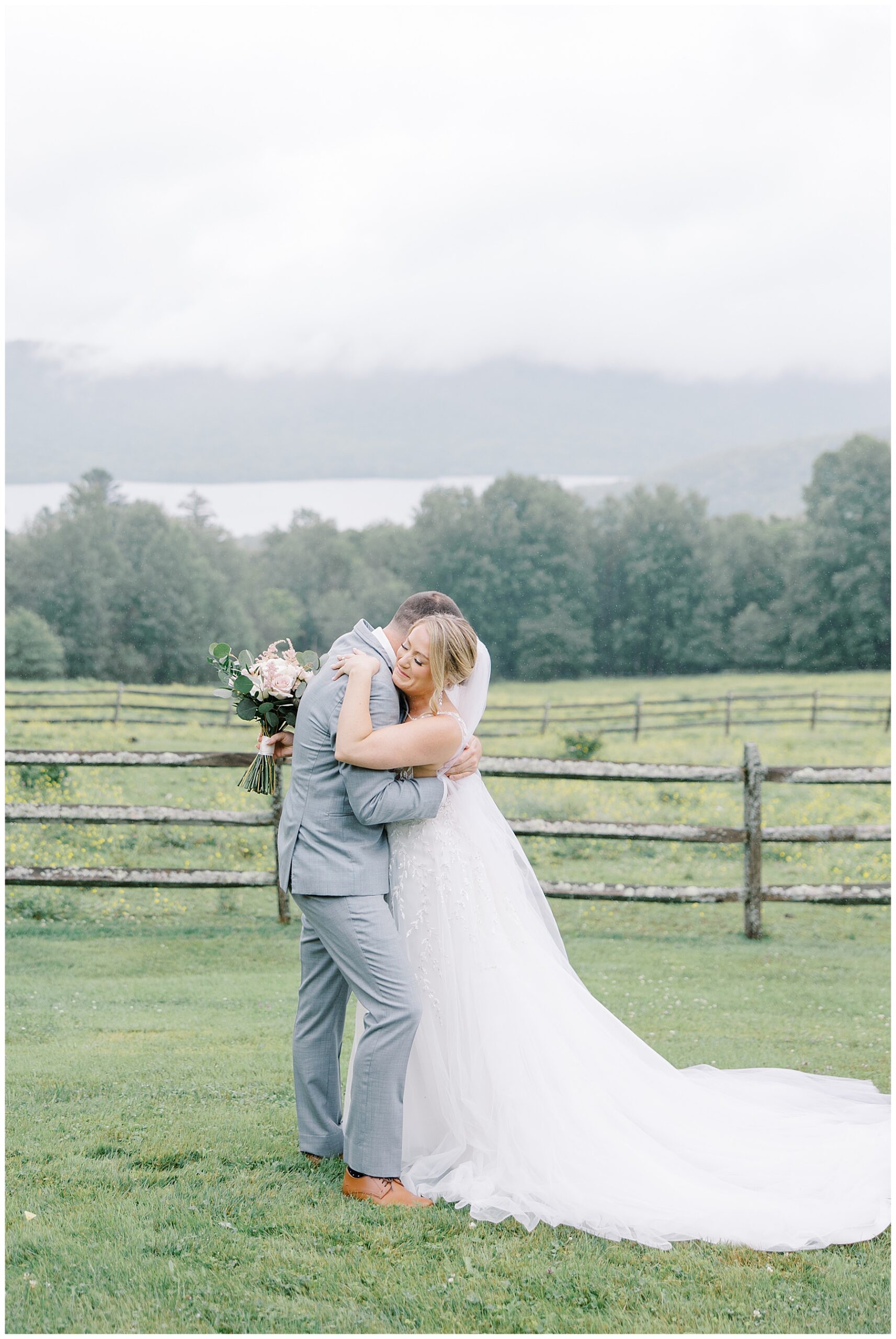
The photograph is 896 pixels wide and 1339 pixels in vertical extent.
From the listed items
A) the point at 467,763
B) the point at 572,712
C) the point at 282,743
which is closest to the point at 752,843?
the point at 467,763

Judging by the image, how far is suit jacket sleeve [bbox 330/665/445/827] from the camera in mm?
3395

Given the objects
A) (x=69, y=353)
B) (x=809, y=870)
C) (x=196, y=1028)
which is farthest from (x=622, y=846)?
(x=69, y=353)

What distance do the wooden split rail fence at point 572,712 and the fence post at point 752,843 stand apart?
50.0 ft

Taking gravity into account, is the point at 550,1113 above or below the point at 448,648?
below

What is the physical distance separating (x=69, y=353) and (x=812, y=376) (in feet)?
171

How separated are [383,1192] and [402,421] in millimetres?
68002

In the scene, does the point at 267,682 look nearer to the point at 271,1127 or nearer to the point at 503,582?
the point at 271,1127

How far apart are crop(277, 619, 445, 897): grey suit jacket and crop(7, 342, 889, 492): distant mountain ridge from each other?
41.7 m

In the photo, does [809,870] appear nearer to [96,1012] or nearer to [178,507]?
[96,1012]

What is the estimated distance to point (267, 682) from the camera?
3.74m

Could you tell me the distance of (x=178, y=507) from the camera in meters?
40.1

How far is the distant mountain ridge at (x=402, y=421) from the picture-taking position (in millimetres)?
52062

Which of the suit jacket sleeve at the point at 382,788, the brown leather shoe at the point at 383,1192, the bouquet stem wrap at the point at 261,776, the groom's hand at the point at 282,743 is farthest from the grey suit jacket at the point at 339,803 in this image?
the brown leather shoe at the point at 383,1192

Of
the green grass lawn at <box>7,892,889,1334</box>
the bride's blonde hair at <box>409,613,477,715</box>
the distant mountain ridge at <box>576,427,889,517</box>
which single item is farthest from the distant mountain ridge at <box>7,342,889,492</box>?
the bride's blonde hair at <box>409,613,477,715</box>
